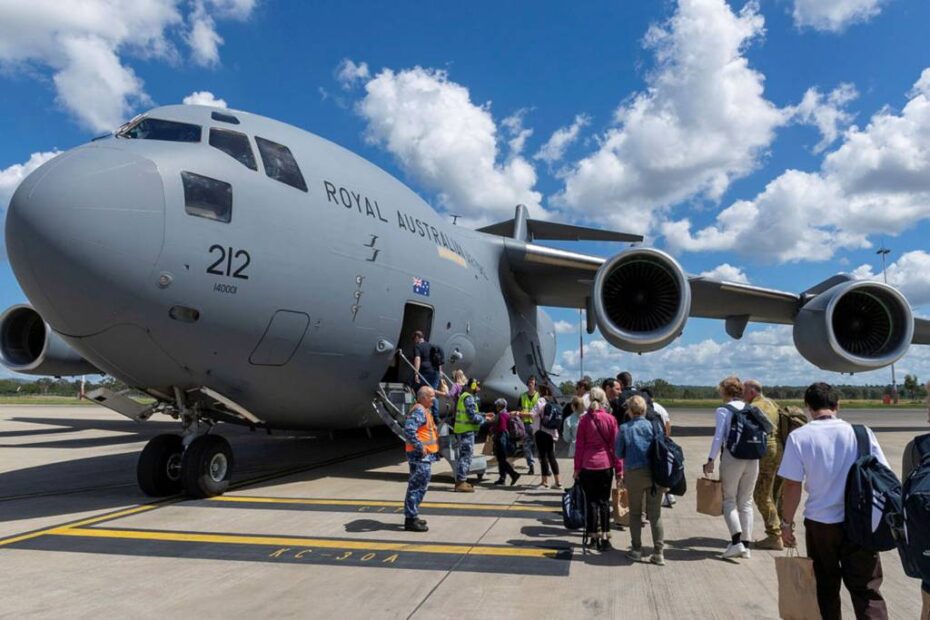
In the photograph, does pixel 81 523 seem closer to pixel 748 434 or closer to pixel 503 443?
pixel 503 443

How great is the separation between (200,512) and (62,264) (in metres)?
2.85

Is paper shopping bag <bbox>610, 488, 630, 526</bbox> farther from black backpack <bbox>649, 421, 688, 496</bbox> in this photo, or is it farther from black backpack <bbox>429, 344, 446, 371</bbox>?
black backpack <bbox>429, 344, 446, 371</bbox>

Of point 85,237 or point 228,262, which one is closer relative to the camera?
point 85,237

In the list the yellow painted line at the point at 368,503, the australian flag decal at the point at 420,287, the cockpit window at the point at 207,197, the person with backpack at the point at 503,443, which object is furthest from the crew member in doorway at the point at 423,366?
the cockpit window at the point at 207,197

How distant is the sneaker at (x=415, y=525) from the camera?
19.9 ft

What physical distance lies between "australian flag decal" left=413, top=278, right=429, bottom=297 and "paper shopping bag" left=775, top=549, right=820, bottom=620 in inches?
260

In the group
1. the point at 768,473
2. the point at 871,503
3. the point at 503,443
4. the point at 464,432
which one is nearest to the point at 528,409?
the point at 503,443

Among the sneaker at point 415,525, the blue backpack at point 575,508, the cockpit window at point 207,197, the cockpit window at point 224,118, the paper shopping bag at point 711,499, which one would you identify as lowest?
the sneaker at point 415,525

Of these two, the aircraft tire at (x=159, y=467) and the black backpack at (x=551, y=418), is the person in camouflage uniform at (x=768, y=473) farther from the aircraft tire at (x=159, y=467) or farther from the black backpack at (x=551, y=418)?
the aircraft tire at (x=159, y=467)

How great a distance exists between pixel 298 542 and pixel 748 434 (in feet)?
13.0

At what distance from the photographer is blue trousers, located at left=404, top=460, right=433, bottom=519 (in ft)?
20.0

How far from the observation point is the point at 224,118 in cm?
743

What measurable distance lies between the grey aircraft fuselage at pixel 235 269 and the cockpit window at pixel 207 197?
Answer: 0.20 ft

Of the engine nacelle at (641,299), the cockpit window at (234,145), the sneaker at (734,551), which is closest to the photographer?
the sneaker at (734,551)
